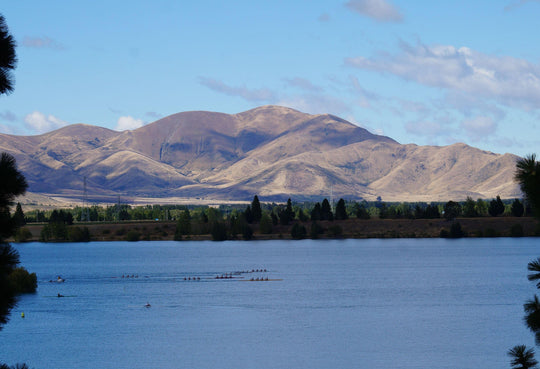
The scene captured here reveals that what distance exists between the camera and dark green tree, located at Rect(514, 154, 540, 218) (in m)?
15.9

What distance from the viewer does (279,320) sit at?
7850cm

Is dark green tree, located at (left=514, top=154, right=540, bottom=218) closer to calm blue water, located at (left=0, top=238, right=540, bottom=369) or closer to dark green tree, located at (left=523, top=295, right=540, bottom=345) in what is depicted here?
dark green tree, located at (left=523, top=295, right=540, bottom=345)

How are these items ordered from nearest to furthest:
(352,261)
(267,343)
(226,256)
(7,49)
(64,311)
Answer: (7,49), (267,343), (64,311), (352,261), (226,256)

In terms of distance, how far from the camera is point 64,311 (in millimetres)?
89125

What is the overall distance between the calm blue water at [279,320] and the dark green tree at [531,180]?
34488 mm

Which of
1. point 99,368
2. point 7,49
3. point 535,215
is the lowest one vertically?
point 99,368

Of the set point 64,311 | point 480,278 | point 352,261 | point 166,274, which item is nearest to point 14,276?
point 64,311

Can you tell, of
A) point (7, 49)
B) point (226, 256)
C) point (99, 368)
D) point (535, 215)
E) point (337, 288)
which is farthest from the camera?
point (226, 256)

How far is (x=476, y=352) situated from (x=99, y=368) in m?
29.8

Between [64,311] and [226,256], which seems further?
[226,256]

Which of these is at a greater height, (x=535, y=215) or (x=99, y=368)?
(x=535, y=215)

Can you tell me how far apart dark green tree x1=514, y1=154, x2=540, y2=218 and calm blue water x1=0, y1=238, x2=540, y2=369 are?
34.5m

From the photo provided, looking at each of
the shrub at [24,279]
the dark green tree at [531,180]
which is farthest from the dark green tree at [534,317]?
the shrub at [24,279]

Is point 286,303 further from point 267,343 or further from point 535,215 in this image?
point 535,215
